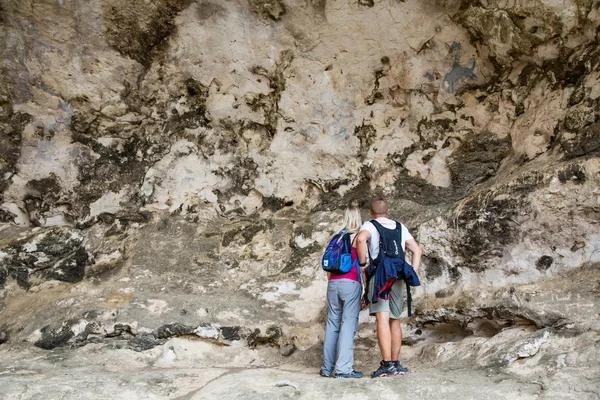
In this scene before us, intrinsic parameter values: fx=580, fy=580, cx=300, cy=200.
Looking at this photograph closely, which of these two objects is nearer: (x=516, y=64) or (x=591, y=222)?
(x=591, y=222)

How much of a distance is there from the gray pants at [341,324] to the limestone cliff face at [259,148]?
2.59 feet

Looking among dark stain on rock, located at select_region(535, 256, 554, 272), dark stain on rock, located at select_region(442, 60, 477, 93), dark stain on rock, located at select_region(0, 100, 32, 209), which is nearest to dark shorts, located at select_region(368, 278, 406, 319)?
dark stain on rock, located at select_region(535, 256, 554, 272)

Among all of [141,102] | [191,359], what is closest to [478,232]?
[191,359]

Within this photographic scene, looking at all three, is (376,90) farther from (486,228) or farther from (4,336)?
(4,336)

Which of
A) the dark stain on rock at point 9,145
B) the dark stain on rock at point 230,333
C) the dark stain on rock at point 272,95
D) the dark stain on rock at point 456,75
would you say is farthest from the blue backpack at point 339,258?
the dark stain on rock at point 9,145

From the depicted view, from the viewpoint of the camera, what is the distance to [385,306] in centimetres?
372

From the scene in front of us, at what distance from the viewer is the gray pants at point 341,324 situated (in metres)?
3.76

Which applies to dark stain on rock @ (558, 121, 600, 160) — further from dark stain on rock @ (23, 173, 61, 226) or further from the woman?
dark stain on rock @ (23, 173, 61, 226)

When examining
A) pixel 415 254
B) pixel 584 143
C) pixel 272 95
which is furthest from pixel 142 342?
pixel 584 143

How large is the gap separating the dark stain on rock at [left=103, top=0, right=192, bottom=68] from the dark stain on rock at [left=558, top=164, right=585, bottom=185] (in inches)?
146

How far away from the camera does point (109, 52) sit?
5645mm

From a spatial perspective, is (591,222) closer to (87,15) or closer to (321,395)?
(321,395)

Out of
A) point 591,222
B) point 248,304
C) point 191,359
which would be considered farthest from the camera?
point 248,304

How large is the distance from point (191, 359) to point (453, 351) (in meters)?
1.94
